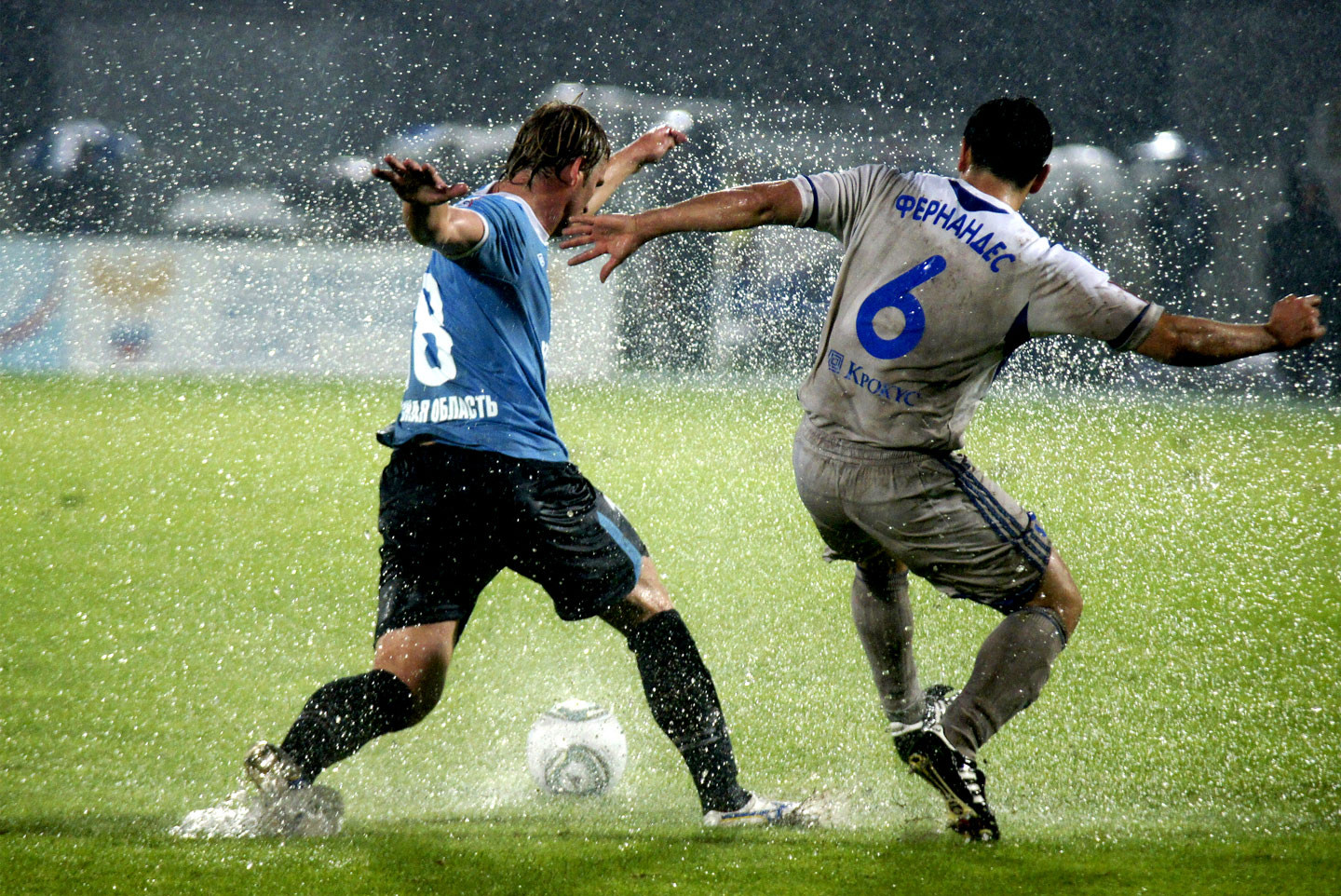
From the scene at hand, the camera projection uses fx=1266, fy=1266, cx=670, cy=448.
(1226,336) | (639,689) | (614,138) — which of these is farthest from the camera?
(614,138)

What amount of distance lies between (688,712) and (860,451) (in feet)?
2.31

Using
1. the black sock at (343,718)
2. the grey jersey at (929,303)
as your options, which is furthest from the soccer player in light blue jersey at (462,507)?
the grey jersey at (929,303)

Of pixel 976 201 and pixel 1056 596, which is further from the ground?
pixel 976 201

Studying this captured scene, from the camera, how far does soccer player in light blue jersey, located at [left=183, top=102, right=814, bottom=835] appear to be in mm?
2604

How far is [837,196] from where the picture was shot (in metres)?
2.80

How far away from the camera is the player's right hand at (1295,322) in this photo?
2508 millimetres

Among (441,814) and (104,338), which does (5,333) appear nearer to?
(104,338)

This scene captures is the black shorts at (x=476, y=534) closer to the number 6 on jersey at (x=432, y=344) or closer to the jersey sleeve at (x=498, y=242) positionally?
the number 6 on jersey at (x=432, y=344)

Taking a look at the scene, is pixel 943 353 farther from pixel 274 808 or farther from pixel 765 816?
pixel 274 808

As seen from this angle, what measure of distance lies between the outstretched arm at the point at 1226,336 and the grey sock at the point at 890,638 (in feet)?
2.92

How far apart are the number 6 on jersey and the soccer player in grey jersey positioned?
12.7 inches

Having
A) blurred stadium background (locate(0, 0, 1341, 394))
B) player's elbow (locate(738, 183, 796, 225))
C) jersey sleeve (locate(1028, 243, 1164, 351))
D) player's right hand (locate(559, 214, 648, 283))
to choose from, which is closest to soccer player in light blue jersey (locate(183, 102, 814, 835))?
player's right hand (locate(559, 214, 648, 283))

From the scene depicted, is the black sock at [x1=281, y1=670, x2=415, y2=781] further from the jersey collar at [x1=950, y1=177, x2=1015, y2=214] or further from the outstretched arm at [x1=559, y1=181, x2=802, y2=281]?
the jersey collar at [x1=950, y1=177, x2=1015, y2=214]

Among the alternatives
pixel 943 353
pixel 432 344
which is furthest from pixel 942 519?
pixel 432 344
